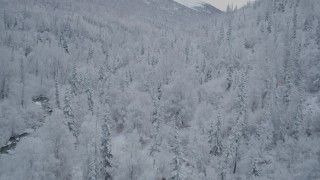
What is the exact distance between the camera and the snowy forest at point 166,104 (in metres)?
55.3

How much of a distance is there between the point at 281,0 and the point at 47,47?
102481 mm

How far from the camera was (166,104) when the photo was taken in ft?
282

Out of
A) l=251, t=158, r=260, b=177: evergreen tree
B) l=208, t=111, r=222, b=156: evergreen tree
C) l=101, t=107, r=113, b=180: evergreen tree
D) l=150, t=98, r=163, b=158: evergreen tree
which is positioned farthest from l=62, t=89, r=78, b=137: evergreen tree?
l=251, t=158, r=260, b=177: evergreen tree

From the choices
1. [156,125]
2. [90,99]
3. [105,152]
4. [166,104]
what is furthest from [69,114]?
[166,104]

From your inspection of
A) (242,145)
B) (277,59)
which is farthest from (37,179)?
(277,59)

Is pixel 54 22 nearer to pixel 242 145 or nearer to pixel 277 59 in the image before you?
pixel 277 59

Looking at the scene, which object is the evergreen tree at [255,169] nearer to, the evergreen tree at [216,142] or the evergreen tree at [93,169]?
the evergreen tree at [216,142]

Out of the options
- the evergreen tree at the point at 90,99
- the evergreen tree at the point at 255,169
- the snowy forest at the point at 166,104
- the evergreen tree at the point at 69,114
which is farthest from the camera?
the evergreen tree at the point at 90,99

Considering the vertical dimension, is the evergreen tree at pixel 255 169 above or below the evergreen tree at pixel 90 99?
below

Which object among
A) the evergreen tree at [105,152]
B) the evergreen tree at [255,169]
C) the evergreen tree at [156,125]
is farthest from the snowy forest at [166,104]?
the evergreen tree at [255,169]

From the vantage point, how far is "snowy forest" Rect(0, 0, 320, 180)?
181 feet

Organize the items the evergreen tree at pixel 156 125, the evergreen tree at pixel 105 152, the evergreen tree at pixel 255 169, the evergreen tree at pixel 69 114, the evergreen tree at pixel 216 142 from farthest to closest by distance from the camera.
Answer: the evergreen tree at pixel 156 125 → the evergreen tree at pixel 69 114 → the evergreen tree at pixel 216 142 → the evergreen tree at pixel 255 169 → the evergreen tree at pixel 105 152

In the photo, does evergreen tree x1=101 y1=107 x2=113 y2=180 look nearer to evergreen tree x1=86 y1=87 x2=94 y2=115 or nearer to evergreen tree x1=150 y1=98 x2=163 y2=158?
evergreen tree x1=150 y1=98 x2=163 y2=158

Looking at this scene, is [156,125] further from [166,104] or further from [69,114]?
[69,114]
